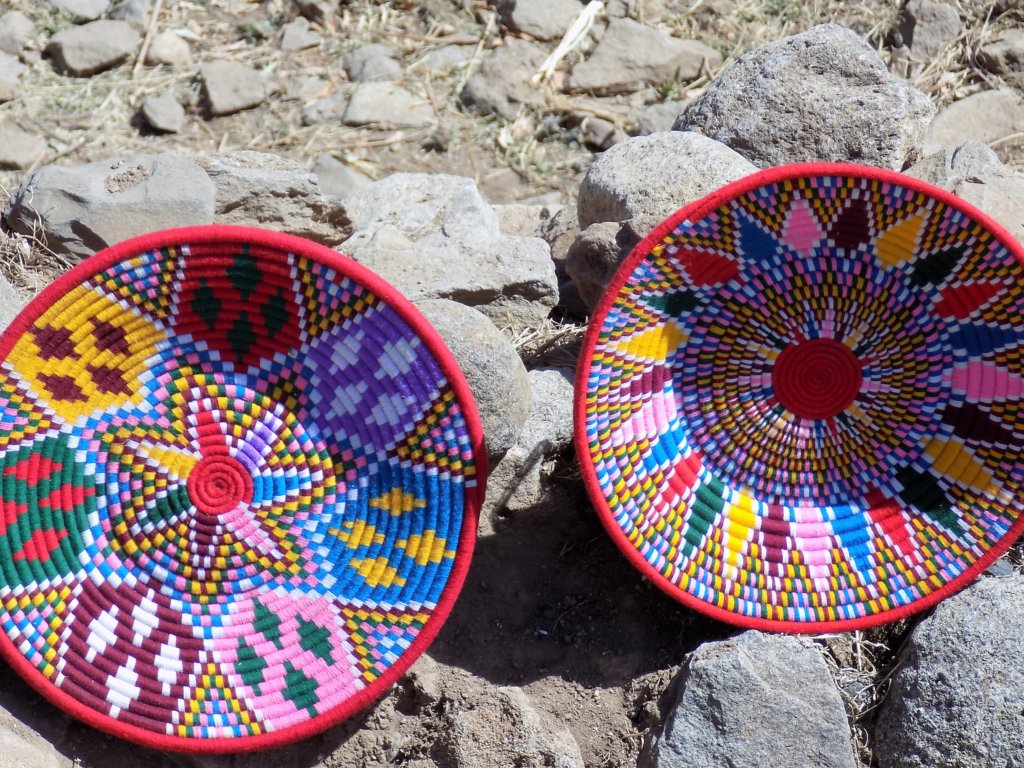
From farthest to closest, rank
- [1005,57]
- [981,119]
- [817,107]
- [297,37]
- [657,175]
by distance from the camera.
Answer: [297,37] → [1005,57] → [981,119] → [817,107] → [657,175]

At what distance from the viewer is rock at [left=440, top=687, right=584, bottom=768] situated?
2.04 m

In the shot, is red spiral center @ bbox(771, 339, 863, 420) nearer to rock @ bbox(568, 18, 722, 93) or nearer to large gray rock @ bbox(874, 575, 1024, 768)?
large gray rock @ bbox(874, 575, 1024, 768)

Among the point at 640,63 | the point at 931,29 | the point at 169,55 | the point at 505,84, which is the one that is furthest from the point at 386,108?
the point at 931,29

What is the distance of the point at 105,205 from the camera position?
2.71 metres

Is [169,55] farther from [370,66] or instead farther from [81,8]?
[370,66]

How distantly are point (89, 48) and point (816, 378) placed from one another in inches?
128

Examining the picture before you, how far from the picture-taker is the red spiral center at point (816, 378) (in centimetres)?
221

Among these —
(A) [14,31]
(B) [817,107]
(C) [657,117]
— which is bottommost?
(A) [14,31]

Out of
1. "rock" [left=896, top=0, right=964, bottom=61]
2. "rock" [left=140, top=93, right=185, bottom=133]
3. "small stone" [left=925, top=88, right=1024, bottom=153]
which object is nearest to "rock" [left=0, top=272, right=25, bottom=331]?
"rock" [left=140, top=93, right=185, bottom=133]

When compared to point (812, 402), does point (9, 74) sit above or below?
below

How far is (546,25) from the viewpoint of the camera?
4469 millimetres

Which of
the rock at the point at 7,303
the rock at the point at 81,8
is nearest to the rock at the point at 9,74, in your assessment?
the rock at the point at 81,8

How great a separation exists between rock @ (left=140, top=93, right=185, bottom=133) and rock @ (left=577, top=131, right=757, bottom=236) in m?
1.96

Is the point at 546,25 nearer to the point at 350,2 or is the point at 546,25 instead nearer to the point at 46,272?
the point at 350,2
